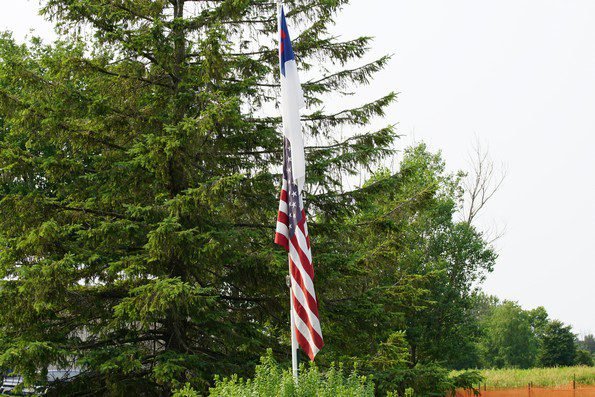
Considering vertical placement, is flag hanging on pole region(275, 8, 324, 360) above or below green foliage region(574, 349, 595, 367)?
→ above

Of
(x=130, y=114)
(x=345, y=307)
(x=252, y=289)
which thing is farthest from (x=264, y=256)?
(x=130, y=114)

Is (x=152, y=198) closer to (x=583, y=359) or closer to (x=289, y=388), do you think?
(x=289, y=388)

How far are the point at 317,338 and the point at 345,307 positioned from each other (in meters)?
4.34

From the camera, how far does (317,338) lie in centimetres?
959

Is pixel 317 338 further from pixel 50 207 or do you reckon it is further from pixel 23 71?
pixel 23 71

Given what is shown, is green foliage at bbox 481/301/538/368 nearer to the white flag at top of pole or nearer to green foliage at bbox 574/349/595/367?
green foliage at bbox 574/349/595/367

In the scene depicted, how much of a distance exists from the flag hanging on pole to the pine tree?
45.2 inches

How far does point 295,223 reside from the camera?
10023mm

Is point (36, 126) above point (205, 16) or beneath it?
beneath

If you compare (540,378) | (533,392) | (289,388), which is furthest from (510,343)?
(289,388)

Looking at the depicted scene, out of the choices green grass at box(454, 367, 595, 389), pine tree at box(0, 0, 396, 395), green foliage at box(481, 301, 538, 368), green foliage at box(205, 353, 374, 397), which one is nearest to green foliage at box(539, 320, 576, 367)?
green foliage at box(481, 301, 538, 368)

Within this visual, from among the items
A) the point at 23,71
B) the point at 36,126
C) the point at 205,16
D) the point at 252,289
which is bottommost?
the point at 252,289

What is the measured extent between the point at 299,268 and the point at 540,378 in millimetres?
23127

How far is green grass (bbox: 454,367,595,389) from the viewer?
27828 millimetres
